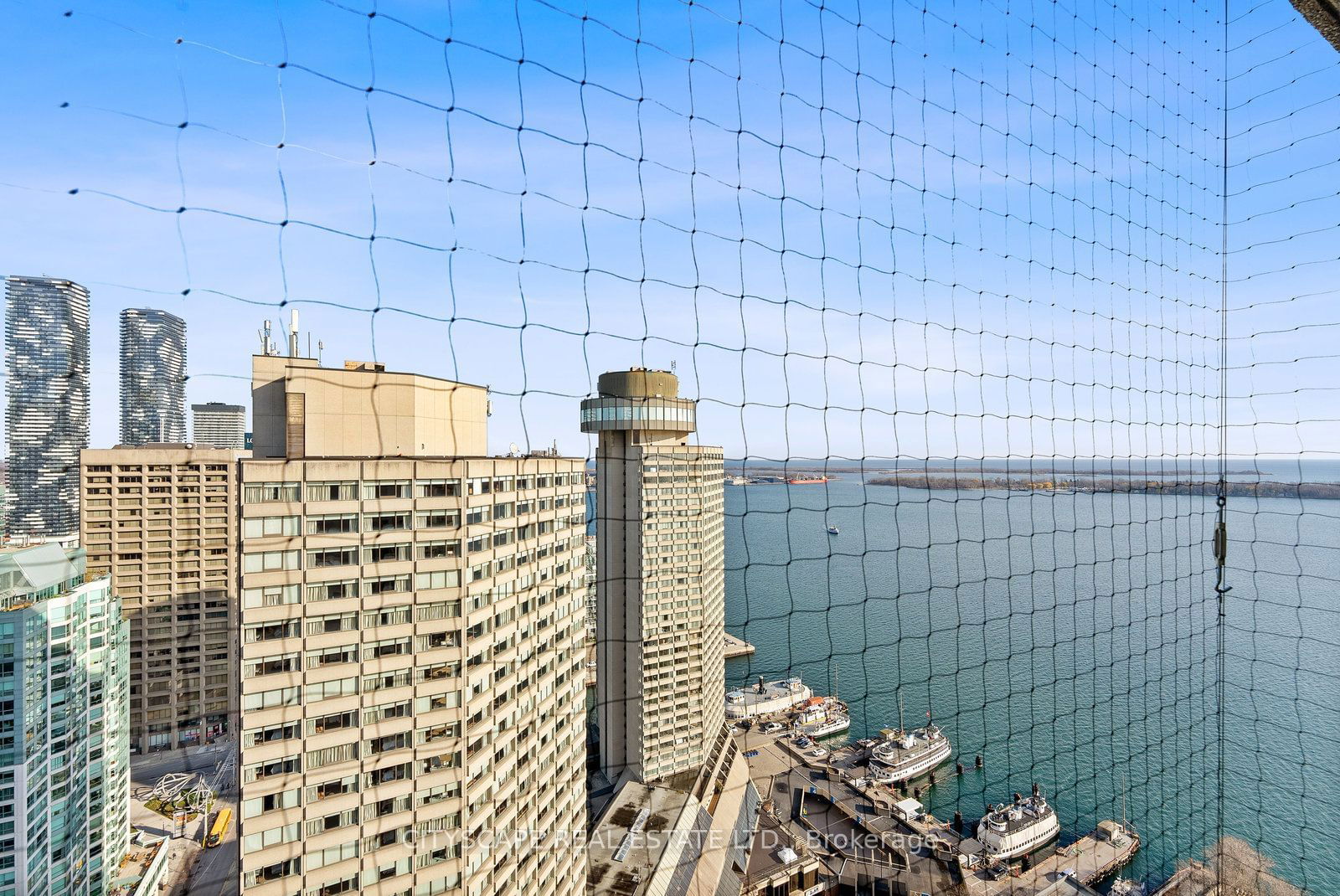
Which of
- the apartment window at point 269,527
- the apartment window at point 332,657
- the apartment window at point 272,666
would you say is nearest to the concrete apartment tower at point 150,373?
the apartment window at point 269,527

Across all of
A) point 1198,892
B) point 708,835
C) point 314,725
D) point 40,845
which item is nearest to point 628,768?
point 708,835

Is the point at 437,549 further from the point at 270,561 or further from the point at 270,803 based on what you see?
the point at 270,803

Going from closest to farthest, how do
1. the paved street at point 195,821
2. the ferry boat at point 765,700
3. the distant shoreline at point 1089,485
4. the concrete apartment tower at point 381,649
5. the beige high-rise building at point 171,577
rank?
the distant shoreline at point 1089,485, the concrete apartment tower at point 381,649, the paved street at point 195,821, the beige high-rise building at point 171,577, the ferry boat at point 765,700

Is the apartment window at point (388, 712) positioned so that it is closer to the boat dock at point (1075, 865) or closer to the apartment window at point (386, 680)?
the apartment window at point (386, 680)

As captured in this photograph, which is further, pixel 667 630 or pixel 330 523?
pixel 667 630

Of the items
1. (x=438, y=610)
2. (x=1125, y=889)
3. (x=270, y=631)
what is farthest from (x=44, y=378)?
(x=1125, y=889)

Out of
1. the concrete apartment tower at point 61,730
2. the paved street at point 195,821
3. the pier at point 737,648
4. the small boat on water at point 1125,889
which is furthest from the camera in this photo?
the pier at point 737,648
